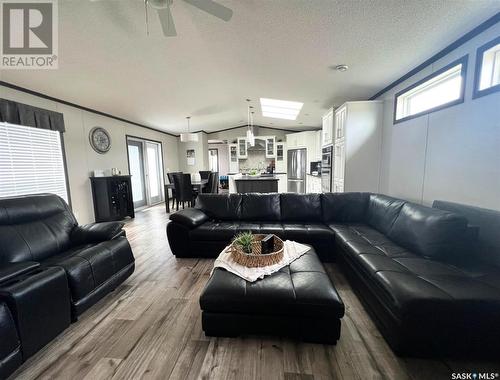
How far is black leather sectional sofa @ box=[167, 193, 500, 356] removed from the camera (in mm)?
1226

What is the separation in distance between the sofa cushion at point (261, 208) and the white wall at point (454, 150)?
1.92 metres

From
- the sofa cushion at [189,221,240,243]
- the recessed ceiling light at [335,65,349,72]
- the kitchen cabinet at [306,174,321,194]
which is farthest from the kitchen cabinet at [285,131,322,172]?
the sofa cushion at [189,221,240,243]

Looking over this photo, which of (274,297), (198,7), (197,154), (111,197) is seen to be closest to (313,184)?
(197,154)

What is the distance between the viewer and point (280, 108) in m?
5.46

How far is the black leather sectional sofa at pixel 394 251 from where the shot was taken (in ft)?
4.02

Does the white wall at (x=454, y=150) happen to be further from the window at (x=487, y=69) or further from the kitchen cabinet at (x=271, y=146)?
the kitchen cabinet at (x=271, y=146)

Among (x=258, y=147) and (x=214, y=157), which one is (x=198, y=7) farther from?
(x=214, y=157)

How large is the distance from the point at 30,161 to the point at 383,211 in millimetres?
5336

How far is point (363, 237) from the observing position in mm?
2320

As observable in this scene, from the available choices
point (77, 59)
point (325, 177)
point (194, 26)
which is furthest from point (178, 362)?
point (325, 177)

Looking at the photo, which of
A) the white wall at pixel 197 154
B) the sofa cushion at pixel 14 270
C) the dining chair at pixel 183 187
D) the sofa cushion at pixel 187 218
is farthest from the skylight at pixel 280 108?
the sofa cushion at pixel 14 270

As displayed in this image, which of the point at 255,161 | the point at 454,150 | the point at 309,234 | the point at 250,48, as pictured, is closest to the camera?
the point at 454,150

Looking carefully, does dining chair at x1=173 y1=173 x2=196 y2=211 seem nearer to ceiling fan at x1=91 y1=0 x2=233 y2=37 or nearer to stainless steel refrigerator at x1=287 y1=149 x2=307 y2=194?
stainless steel refrigerator at x1=287 y1=149 x2=307 y2=194

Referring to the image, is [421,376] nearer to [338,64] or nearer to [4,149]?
[338,64]
